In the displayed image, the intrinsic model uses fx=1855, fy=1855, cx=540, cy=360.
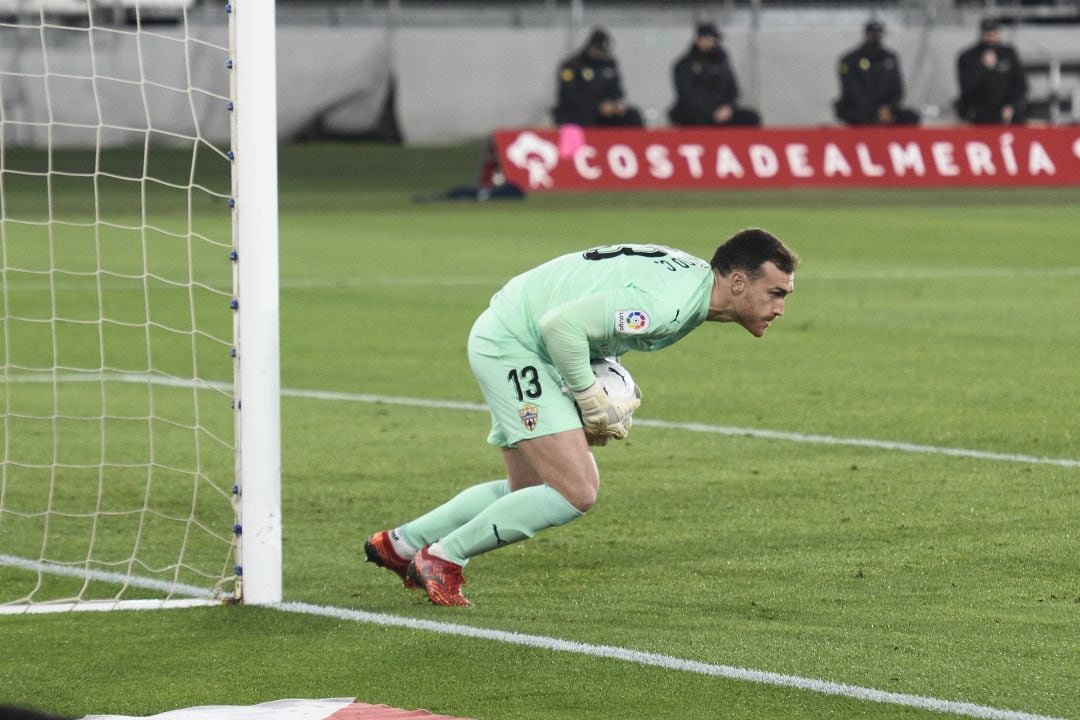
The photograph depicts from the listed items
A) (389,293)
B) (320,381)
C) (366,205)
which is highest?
(366,205)

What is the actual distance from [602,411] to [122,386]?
18.7ft

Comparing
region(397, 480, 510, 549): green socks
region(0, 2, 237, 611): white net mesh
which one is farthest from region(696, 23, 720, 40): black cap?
region(397, 480, 510, 549): green socks

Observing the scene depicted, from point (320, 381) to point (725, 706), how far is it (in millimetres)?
6442

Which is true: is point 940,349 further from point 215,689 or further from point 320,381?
point 215,689

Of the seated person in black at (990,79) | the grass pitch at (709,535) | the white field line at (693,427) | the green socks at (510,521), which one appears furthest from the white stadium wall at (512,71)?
the green socks at (510,521)

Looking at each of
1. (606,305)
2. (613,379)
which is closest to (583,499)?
(613,379)

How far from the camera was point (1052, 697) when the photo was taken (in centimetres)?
480

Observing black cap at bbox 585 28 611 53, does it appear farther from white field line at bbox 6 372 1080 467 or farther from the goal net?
white field line at bbox 6 372 1080 467

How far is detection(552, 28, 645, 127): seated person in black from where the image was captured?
81.0ft

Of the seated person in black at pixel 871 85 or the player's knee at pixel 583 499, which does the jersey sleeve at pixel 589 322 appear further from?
the seated person in black at pixel 871 85

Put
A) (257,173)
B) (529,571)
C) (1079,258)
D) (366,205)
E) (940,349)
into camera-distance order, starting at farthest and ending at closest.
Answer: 1. (366,205)
2. (1079,258)
3. (940,349)
4. (529,571)
5. (257,173)

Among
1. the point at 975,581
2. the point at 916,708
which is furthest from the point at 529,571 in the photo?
the point at 916,708

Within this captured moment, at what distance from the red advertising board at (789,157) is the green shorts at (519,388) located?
17.0 metres

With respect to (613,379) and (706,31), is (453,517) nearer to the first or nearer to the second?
(613,379)
